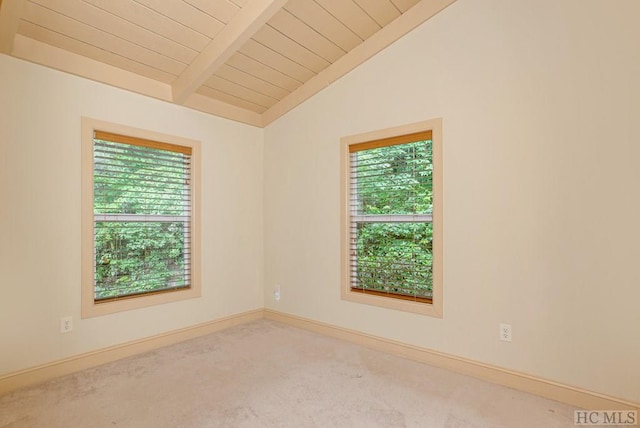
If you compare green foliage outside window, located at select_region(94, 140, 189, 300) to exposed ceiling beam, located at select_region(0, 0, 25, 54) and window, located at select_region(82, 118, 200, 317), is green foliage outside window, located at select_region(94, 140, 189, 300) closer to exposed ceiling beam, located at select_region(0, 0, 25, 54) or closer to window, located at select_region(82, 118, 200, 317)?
window, located at select_region(82, 118, 200, 317)

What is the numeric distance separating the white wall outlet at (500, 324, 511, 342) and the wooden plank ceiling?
8.33 ft

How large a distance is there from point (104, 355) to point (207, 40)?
2.74 meters

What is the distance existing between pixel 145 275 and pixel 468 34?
11.5 feet

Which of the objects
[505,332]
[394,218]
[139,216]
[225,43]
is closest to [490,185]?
[394,218]

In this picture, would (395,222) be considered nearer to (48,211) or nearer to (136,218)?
(136,218)

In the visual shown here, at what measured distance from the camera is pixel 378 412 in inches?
81.7

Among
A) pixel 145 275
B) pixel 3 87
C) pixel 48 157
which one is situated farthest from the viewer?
pixel 145 275

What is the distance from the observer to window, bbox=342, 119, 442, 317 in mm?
2834

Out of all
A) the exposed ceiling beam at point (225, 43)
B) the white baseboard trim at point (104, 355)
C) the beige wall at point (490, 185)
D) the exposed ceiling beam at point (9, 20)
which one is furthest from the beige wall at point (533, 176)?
the exposed ceiling beam at point (9, 20)

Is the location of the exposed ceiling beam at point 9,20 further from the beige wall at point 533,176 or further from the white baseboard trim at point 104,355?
the beige wall at point 533,176

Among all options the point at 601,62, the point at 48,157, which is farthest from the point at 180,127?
the point at 601,62

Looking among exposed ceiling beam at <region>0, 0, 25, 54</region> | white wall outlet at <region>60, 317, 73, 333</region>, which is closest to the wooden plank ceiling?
exposed ceiling beam at <region>0, 0, 25, 54</region>

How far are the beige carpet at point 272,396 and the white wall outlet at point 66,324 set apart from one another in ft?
1.14

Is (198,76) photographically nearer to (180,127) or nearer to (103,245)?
(180,127)
